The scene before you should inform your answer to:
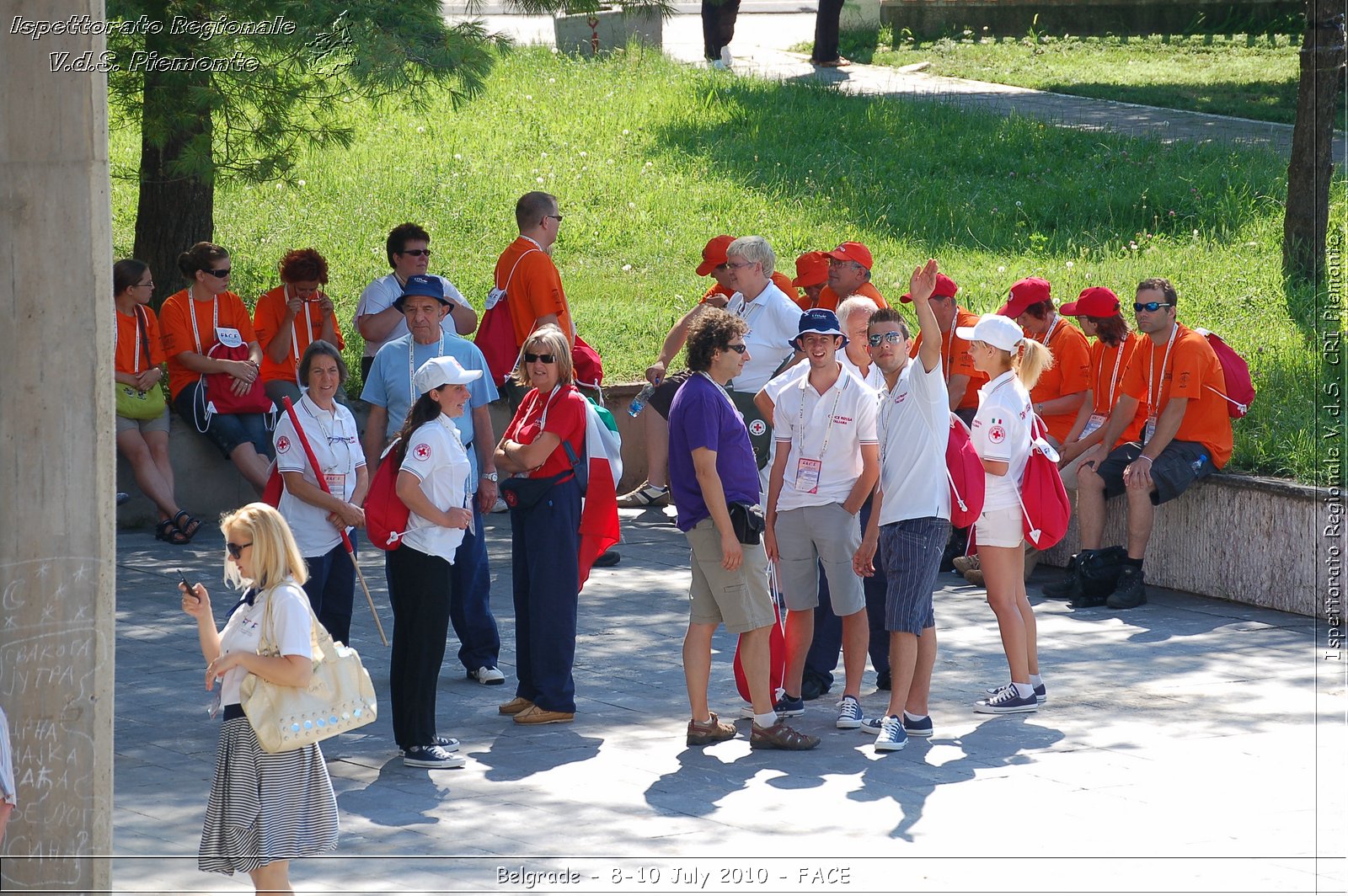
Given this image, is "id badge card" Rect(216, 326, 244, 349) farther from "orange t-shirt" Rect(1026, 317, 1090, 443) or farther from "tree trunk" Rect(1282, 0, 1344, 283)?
"tree trunk" Rect(1282, 0, 1344, 283)

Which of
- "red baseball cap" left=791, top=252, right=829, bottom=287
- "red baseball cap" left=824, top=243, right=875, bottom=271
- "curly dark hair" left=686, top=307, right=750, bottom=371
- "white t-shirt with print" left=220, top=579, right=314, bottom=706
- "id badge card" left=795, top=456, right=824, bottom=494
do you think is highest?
"red baseball cap" left=824, top=243, right=875, bottom=271

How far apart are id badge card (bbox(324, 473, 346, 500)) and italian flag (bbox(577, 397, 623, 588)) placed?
1072 mm

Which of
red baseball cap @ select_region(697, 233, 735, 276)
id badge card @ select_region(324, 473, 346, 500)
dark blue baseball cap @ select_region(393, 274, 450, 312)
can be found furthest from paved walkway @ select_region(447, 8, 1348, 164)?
id badge card @ select_region(324, 473, 346, 500)

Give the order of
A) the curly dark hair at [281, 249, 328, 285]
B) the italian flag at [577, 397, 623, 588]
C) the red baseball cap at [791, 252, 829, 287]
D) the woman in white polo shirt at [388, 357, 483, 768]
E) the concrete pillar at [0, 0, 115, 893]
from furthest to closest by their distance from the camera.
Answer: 1. the curly dark hair at [281, 249, 328, 285]
2. the red baseball cap at [791, 252, 829, 287]
3. the italian flag at [577, 397, 623, 588]
4. the woman in white polo shirt at [388, 357, 483, 768]
5. the concrete pillar at [0, 0, 115, 893]

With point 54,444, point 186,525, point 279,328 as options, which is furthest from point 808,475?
point 186,525

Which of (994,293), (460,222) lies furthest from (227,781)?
(460,222)

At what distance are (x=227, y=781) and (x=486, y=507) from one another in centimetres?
312

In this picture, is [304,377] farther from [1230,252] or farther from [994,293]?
[1230,252]

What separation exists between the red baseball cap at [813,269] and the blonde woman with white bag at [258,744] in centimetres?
518

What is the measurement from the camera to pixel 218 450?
37.4 feet

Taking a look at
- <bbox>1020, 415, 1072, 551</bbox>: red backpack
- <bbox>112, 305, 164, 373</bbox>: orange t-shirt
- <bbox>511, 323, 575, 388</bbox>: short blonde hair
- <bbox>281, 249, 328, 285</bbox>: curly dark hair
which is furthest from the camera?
<bbox>112, 305, 164, 373</bbox>: orange t-shirt

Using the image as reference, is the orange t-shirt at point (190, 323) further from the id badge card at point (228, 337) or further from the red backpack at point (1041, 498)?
the red backpack at point (1041, 498)

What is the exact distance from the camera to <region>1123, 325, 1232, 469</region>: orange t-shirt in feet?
31.4

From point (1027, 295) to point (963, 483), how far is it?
283cm
